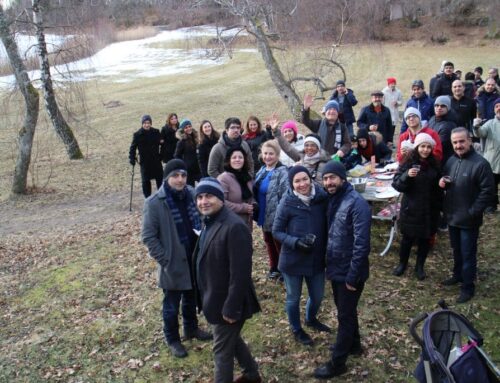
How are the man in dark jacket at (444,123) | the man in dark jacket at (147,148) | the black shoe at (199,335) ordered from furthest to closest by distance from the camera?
1. the man in dark jacket at (147,148)
2. the man in dark jacket at (444,123)
3. the black shoe at (199,335)

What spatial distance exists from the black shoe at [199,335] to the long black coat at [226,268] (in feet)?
5.00

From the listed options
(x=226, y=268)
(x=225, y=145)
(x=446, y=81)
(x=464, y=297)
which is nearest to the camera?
(x=226, y=268)

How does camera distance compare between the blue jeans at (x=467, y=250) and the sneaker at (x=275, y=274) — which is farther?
the sneaker at (x=275, y=274)

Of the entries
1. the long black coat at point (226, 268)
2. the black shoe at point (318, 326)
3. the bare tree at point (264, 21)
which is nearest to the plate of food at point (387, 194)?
the black shoe at point (318, 326)

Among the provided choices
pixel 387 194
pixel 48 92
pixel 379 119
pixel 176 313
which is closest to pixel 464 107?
pixel 379 119

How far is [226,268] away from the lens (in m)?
4.05

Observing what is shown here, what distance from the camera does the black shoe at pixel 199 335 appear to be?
5.55m

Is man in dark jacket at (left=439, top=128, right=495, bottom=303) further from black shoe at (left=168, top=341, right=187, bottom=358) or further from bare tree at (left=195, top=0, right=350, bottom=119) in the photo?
bare tree at (left=195, top=0, right=350, bottom=119)

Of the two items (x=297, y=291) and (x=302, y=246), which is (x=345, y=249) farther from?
(x=297, y=291)

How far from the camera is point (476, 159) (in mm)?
5488

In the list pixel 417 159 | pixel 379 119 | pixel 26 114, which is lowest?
pixel 417 159

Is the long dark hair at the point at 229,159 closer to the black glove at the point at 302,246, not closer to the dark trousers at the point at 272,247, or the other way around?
the dark trousers at the point at 272,247

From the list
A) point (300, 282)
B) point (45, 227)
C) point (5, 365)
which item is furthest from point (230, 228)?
point (45, 227)

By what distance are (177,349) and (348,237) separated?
2.31 m
